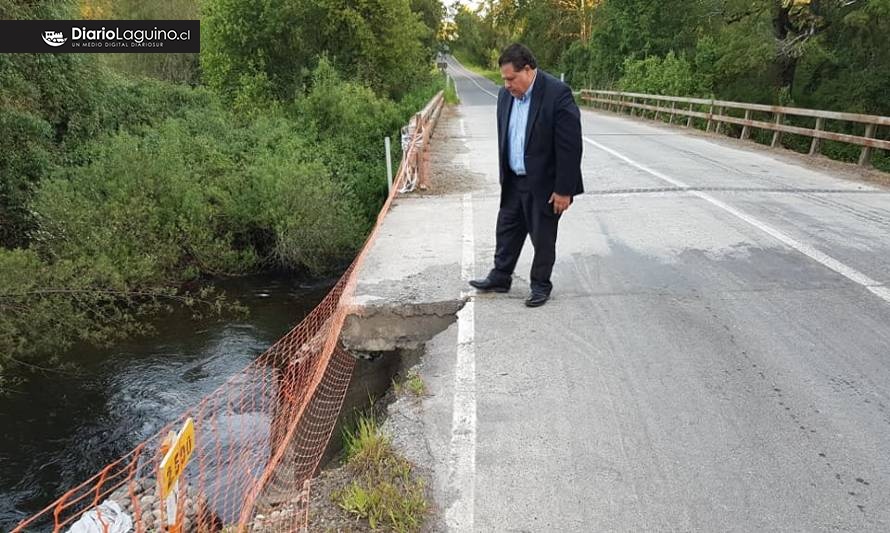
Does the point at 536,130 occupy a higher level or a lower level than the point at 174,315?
higher

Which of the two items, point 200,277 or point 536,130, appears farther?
point 200,277

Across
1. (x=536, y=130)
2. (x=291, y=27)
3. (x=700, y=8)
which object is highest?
(x=700, y=8)

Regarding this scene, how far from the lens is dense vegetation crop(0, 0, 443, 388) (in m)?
9.11

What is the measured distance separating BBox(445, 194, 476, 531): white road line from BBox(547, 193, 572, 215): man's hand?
1.09 meters

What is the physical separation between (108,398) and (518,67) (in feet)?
21.4

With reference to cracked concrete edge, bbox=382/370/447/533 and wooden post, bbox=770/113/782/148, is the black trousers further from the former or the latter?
wooden post, bbox=770/113/782/148

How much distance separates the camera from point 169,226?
11.4m

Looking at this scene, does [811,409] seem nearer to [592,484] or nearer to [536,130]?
[592,484]

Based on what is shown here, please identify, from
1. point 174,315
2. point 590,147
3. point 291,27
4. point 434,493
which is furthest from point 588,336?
point 291,27

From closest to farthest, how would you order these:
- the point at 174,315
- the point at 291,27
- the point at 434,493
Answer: the point at 434,493 < the point at 174,315 < the point at 291,27

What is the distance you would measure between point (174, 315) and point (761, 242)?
8570mm

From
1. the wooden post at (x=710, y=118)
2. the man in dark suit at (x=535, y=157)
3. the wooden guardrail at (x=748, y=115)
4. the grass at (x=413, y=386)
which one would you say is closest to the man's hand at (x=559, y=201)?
the man in dark suit at (x=535, y=157)

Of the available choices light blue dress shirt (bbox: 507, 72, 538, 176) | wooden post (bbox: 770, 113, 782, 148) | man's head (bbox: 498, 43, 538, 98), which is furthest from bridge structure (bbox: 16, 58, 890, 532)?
wooden post (bbox: 770, 113, 782, 148)

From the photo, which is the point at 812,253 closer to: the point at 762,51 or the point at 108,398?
the point at 108,398
